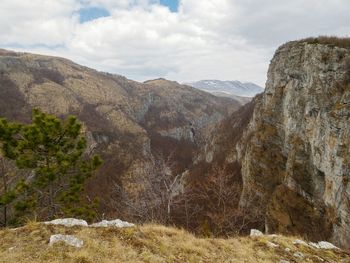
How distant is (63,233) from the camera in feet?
29.9

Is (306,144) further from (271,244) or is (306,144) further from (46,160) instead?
(46,160)

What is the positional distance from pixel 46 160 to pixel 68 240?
32.5 ft

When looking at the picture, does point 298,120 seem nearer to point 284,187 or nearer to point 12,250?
point 284,187

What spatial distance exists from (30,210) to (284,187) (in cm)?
3071

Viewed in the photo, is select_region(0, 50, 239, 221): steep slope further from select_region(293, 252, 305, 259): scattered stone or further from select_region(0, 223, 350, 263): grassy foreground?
select_region(293, 252, 305, 259): scattered stone

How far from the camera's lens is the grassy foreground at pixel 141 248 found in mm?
7945

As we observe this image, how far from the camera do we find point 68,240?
8.55 metres

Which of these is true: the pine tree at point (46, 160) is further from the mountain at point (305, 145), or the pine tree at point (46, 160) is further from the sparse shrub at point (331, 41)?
the sparse shrub at point (331, 41)

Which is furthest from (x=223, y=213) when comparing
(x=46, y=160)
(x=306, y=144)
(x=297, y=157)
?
(x=306, y=144)

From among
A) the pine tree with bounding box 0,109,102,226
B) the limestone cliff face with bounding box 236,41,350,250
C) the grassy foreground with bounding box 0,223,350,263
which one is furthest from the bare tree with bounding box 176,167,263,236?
the pine tree with bounding box 0,109,102,226

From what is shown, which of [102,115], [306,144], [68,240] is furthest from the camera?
[102,115]

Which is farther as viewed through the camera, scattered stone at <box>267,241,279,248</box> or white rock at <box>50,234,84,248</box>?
scattered stone at <box>267,241,279,248</box>

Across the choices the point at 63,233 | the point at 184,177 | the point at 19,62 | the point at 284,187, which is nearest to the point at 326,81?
the point at 284,187

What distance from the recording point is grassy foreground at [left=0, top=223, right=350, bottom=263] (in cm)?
795
